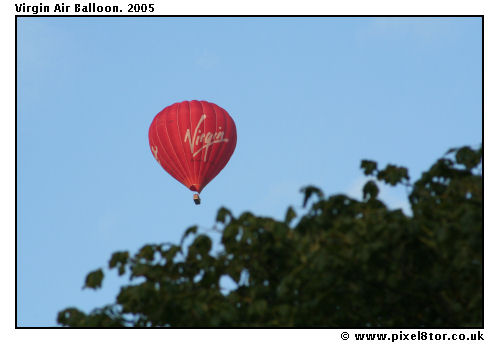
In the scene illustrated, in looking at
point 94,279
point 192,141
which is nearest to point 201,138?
point 192,141

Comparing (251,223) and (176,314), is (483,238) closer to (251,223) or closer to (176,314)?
(251,223)

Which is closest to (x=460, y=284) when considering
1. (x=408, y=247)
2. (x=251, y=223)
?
(x=408, y=247)

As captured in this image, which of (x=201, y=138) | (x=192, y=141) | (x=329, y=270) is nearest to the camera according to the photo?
(x=329, y=270)

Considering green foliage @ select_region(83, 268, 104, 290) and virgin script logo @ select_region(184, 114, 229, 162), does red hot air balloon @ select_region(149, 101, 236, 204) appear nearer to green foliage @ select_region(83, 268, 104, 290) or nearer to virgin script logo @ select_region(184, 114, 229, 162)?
virgin script logo @ select_region(184, 114, 229, 162)

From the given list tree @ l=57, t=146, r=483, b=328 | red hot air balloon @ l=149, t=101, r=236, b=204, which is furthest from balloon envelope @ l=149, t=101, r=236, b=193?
tree @ l=57, t=146, r=483, b=328

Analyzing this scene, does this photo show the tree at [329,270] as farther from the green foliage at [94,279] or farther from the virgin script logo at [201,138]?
the virgin script logo at [201,138]

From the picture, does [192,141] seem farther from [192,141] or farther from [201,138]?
[201,138]

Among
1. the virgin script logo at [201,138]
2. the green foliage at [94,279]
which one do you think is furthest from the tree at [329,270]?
the virgin script logo at [201,138]
